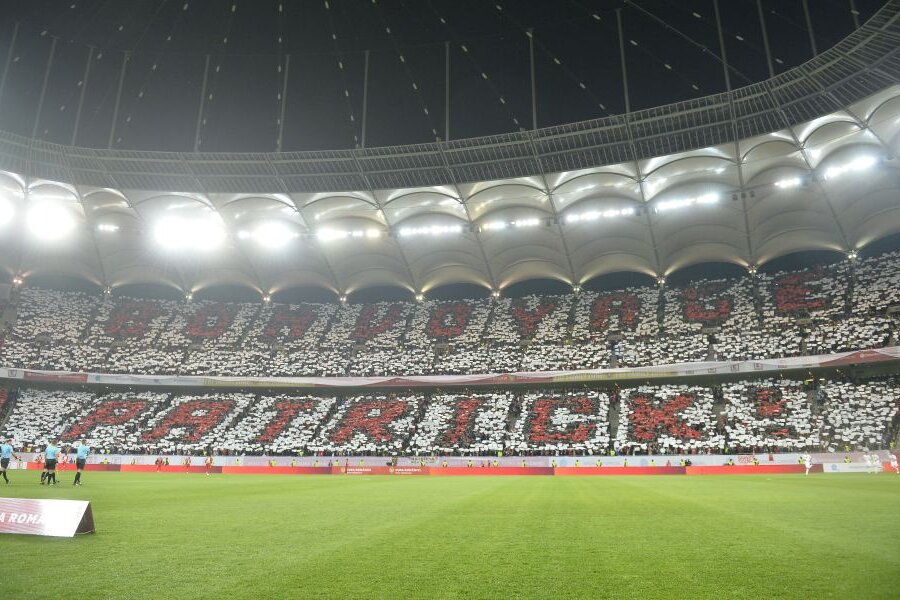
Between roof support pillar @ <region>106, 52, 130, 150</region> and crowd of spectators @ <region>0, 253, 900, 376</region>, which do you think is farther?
crowd of spectators @ <region>0, 253, 900, 376</region>

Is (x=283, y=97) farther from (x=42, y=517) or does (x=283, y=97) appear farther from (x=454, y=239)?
(x=42, y=517)

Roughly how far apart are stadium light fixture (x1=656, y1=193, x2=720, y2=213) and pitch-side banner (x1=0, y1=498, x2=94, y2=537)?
44100 mm

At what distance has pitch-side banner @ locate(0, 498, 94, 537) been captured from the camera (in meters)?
8.12

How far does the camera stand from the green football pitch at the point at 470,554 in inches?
217

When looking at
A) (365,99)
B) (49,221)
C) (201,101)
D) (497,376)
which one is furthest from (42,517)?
(49,221)

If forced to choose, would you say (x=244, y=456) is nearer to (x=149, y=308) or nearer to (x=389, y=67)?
(x=149, y=308)

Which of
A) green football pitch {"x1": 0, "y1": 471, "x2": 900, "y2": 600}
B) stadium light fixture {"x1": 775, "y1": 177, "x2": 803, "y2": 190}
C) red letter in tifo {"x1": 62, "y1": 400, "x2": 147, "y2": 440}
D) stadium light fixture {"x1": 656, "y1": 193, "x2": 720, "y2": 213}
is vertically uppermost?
stadium light fixture {"x1": 775, "y1": 177, "x2": 803, "y2": 190}

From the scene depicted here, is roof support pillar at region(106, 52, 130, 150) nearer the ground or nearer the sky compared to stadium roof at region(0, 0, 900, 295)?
nearer the sky

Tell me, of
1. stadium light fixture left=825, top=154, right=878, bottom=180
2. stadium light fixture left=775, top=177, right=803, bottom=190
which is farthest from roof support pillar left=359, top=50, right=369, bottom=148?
stadium light fixture left=825, top=154, right=878, bottom=180

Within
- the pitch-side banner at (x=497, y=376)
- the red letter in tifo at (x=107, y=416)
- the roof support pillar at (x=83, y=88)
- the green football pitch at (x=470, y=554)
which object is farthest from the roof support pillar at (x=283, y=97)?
the green football pitch at (x=470, y=554)

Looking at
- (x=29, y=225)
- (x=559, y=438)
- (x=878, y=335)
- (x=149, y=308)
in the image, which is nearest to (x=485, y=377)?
(x=559, y=438)

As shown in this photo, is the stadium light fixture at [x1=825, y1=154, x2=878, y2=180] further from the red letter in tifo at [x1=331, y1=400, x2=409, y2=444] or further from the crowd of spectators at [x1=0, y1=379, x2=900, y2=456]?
the red letter in tifo at [x1=331, y1=400, x2=409, y2=444]

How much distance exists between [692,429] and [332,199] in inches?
1294

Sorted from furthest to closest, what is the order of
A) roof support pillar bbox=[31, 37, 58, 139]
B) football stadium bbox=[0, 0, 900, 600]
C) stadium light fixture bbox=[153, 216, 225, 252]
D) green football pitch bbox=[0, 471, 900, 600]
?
stadium light fixture bbox=[153, 216, 225, 252] → roof support pillar bbox=[31, 37, 58, 139] → football stadium bbox=[0, 0, 900, 600] → green football pitch bbox=[0, 471, 900, 600]
